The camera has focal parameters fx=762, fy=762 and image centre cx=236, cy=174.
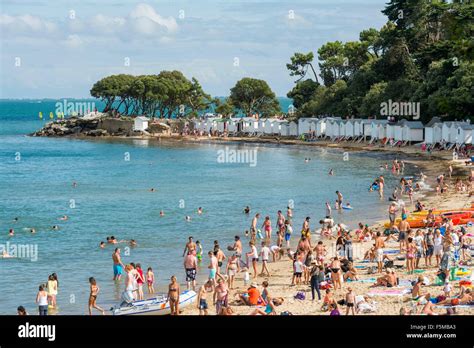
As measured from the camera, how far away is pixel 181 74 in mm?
114500

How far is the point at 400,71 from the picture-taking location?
77.4 meters

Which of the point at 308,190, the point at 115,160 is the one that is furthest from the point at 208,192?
the point at 115,160

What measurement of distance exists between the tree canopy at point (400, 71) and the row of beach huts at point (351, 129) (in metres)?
1.65

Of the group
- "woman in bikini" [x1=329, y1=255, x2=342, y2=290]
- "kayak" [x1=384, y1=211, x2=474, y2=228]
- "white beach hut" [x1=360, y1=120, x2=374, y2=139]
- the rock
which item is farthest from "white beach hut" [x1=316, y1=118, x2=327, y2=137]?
"woman in bikini" [x1=329, y1=255, x2=342, y2=290]

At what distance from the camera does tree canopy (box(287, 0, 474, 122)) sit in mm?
60531

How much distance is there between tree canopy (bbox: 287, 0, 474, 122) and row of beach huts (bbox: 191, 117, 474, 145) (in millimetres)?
1647

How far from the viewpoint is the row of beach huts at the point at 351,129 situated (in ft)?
190

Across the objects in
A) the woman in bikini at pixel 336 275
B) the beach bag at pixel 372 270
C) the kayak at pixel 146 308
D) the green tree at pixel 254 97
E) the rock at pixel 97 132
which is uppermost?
the green tree at pixel 254 97

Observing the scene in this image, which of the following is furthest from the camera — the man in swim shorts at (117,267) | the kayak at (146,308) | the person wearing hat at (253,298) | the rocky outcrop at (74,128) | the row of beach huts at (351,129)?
the rocky outcrop at (74,128)

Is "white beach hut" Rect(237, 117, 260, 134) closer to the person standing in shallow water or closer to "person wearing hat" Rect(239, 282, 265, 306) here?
"person wearing hat" Rect(239, 282, 265, 306)

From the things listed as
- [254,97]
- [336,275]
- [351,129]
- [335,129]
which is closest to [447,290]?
[336,275]

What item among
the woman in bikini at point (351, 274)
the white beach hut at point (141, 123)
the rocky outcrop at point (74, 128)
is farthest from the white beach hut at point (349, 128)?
the woman in bikini at point (351, 274)

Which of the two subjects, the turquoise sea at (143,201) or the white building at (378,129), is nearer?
the turquoise sea at (143,201)

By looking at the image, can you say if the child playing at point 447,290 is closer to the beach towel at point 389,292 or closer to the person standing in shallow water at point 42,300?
the beach towel at point 389,292
